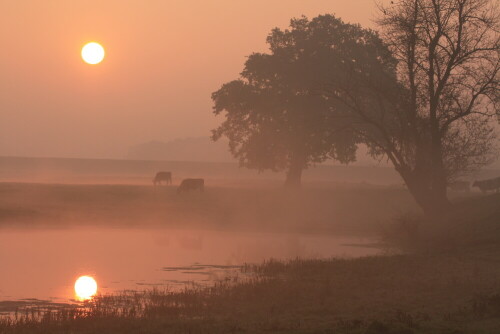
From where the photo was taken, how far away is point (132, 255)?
2647 centimetres

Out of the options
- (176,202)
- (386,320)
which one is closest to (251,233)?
(176,202)

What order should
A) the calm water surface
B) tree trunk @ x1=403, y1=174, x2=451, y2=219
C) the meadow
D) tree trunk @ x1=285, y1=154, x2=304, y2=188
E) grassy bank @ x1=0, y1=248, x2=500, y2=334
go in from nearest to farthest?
grassy bank @ x1=0, y1=248, x2=500, y2=334, the meadow, the calm water surface, tree trunk @ x1=403, y1=174, x2=451, y2=219, tree trunk @ x1=285, y1=154, x2=304, y2=188

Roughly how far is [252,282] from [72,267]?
6.76 m

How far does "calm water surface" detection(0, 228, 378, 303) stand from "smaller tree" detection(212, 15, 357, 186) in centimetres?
1919

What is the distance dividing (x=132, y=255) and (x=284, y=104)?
99.5 feet

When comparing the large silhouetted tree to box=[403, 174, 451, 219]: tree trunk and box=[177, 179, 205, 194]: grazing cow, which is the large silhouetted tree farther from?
box=[177, 179, 205, 194]: grazing cow

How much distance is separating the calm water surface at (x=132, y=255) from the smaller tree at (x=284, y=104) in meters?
19.2

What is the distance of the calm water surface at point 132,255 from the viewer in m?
20.3

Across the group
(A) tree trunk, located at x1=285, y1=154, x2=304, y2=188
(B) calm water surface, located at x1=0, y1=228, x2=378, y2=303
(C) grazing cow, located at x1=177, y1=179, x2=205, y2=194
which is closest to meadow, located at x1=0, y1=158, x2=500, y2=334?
(B) calm water surface, located at x1=0, y1=228, x2=378, y2=303

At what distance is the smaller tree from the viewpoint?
53.9 m

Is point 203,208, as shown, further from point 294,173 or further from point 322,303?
point 322,303

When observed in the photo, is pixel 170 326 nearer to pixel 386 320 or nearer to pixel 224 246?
pixel 386 320

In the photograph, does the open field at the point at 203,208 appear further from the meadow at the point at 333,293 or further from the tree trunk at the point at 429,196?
the tree trunk at the point at 429,196

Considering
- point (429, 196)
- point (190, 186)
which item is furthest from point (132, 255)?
point (190, 186)
